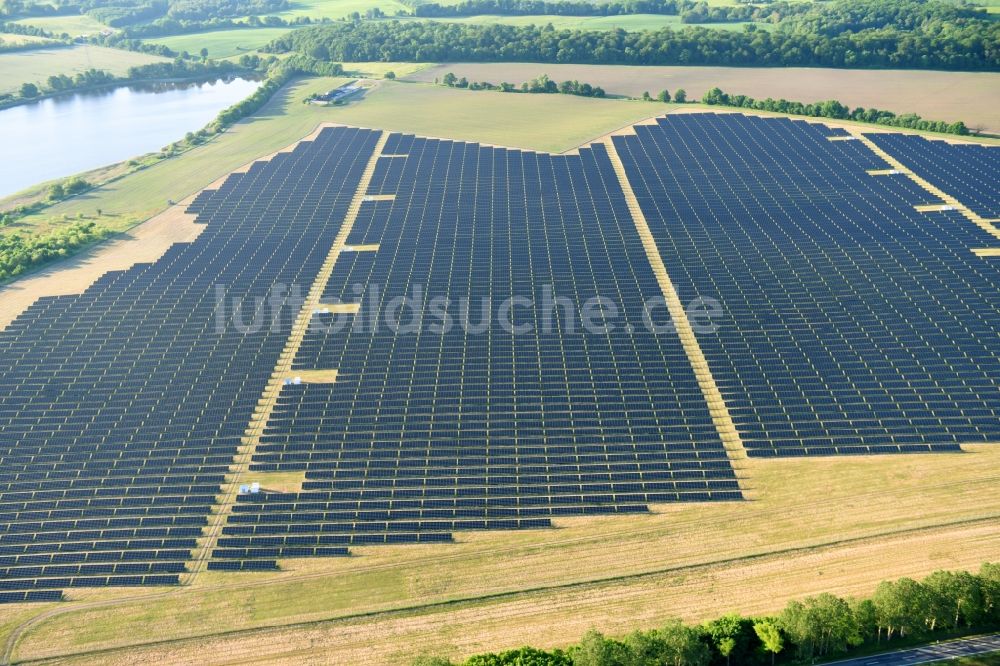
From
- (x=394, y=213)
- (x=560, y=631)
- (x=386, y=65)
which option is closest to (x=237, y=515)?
(x=560, y=631)

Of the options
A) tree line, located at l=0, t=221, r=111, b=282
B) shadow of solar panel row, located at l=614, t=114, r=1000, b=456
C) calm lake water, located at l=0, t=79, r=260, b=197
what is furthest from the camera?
calm lake water, located at l=0, t=79, r=260, b=197

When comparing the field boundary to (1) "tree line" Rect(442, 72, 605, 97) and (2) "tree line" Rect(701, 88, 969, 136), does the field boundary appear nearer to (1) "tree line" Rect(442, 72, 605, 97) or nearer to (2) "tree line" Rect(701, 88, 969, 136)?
(2) "tree line" Rect(701, 88, 969, 136)

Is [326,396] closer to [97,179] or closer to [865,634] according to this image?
[865,634]

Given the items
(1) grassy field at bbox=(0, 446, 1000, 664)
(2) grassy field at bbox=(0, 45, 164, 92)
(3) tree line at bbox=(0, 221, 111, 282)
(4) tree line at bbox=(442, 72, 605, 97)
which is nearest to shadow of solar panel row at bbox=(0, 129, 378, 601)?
(1) grassy field at bbox=(0, 446, 1000, 664)

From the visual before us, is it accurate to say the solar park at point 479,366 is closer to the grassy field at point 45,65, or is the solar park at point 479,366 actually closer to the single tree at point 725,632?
the single tree at point 725,632

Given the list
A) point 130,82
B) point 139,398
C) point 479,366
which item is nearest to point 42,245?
point 139,398
